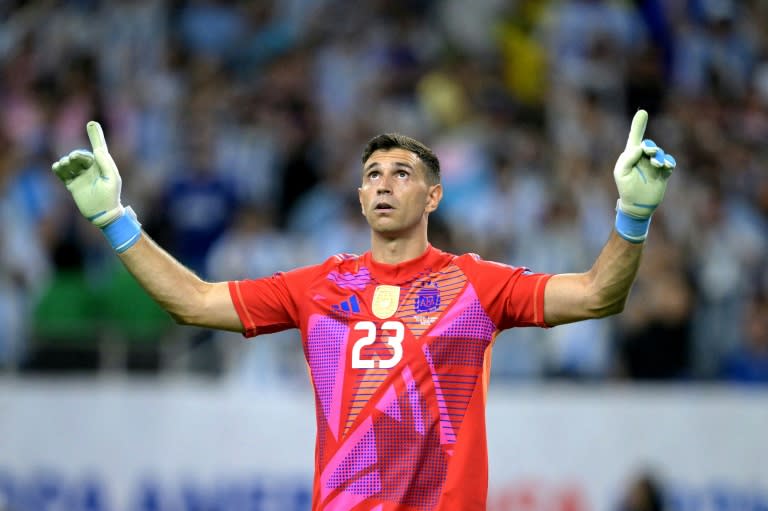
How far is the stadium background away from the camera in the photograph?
13.0 meters

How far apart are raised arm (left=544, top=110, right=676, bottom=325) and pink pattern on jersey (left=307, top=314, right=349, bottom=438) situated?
1206 mm

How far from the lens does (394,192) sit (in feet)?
22.8

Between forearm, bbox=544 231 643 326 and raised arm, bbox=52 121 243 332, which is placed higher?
raised arm, bbox=52 121 243 332

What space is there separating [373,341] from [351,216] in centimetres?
711

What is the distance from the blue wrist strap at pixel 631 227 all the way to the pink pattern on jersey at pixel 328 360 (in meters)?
1.44

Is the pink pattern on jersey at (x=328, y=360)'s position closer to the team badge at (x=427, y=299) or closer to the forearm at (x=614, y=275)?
the team badge at (x=427, y=299)

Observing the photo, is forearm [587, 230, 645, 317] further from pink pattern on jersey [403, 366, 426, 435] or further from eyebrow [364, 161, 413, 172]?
eyebrow [364, 161, 413, 172]

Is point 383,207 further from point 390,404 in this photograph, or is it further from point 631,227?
point 631,227

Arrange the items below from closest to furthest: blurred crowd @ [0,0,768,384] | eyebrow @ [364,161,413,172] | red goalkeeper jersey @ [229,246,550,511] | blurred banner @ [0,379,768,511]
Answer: red goalkeeper jersey @ [229,246,550,511], eyebrow @ [364,161,413,172], blurred banner @ [0,379,768,511], blurred crowd @ [0,0,768,384]

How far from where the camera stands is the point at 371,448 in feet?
21.4

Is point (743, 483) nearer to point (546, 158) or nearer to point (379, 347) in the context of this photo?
point (546, 158)

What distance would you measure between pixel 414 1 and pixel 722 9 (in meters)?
3.90

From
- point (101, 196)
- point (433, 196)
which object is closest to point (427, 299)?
point (433, 196)

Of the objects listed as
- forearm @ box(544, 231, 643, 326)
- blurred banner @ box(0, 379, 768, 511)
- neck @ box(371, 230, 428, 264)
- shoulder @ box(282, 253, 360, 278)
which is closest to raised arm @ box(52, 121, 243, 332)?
shoulder @ box(282, 253, 360, 278)
